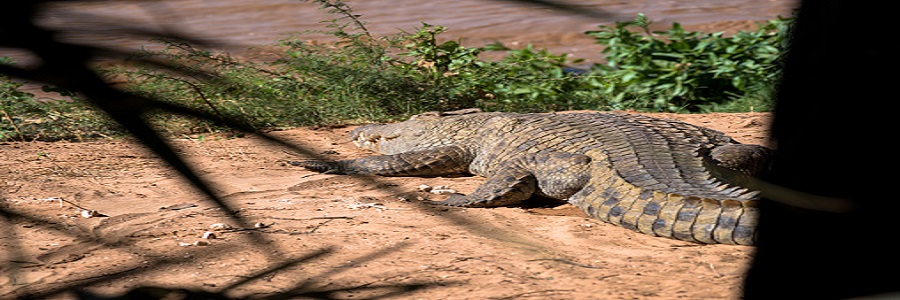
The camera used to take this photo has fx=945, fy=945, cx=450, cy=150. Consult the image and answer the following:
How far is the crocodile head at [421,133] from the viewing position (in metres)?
5.96

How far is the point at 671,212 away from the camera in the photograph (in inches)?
156

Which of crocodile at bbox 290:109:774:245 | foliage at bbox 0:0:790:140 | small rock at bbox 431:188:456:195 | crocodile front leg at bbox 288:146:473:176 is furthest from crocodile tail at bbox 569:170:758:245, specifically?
foliage at bbox 0:0:790:140

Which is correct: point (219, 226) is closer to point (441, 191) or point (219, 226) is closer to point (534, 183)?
point (441, 191)

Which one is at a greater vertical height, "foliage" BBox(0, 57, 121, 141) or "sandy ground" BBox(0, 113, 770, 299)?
"sandy ground" BBox(0, 113, 770, 299)

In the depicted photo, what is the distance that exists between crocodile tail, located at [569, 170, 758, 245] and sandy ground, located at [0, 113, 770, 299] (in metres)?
0.05

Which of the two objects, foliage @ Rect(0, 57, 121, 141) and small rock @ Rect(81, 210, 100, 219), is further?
foliage @ Rect(0, 57, 121, 141)

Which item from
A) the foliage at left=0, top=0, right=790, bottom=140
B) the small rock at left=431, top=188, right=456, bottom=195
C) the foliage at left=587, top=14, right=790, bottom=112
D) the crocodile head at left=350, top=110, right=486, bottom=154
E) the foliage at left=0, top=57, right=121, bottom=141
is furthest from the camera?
the foliage at left=587, top=14, right=790, bottom=112

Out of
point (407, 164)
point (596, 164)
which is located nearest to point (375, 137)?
point (407, 164)

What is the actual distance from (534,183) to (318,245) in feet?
5.00

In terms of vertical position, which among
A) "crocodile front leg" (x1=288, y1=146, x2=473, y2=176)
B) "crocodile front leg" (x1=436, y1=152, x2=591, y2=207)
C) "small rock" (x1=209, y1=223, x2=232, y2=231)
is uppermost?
"small rock" (x1=209, y1=223, x2=232, y2=231)

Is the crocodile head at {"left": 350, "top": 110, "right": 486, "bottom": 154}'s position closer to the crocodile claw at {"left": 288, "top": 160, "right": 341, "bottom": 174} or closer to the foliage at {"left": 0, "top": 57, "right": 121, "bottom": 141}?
the crocodile claw at {"left": 288, "top": 160, "right": 341, "bottom": 174}

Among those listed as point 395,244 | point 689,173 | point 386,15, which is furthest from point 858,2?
point 386,15

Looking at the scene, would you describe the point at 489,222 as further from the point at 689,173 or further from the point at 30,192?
the point at 30,192

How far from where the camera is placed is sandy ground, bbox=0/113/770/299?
10.3ft
